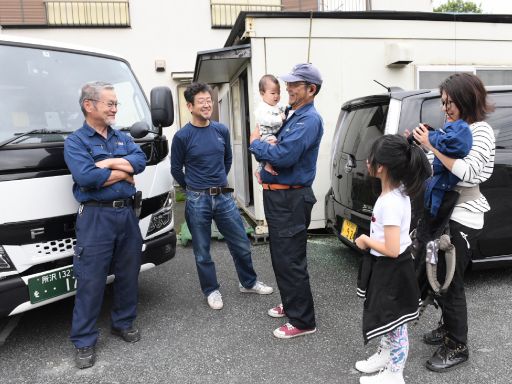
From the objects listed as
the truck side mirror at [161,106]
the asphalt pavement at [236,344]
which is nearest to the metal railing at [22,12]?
the truck side mirror at [161,106]

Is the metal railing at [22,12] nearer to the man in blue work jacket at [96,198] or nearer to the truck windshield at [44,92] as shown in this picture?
the truck windshield at [44,92]

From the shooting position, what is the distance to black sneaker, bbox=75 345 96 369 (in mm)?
2764

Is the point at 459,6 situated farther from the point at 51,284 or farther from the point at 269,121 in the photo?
the point at 51,284

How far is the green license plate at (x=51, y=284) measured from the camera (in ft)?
8.78

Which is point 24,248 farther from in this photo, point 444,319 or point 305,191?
point 444,319

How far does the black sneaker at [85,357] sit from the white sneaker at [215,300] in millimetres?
1059

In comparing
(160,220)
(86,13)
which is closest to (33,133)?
(160,220)

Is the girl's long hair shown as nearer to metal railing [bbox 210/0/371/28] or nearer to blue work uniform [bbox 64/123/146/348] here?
blue work uniform [bbox 64/123/146/348]

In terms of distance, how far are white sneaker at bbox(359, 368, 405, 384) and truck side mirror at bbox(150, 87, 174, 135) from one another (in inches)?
93.6

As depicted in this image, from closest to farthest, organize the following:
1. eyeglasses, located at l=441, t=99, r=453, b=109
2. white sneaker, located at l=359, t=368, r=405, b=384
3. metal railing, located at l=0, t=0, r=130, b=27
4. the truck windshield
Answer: white sneaker, located at l=359, t=368, r=405, b=384 < eyeglasses, located at l=441, t=99, r=453, b=109 < the truck windshield < metal railing, located at l=0, t=0, r=130, b=27

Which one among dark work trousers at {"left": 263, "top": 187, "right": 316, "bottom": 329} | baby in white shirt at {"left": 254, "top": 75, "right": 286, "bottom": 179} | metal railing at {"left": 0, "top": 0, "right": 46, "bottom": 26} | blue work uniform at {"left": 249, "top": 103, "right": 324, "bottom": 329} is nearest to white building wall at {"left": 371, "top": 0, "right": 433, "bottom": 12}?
metal railing at {"left": 0, "top": 0, "right": 46, "bottom": 26}

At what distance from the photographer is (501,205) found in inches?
135

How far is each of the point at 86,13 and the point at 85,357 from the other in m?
10.6

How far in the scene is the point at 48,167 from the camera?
2.71 meters
